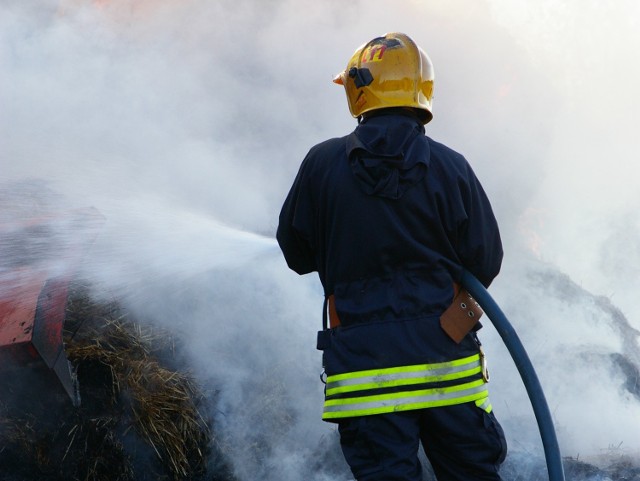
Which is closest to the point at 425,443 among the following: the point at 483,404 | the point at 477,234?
the point at 483,404

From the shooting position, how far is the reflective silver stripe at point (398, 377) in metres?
2.34

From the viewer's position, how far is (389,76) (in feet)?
8.61

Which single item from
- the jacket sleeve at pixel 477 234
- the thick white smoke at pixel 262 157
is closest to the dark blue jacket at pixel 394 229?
the jacket sleeve at pixel 477 234

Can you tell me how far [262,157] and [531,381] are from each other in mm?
3102

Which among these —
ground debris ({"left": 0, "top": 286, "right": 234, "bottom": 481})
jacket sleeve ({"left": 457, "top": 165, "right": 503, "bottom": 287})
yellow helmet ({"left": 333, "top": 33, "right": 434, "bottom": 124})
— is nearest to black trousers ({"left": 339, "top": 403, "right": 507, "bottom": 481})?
jacket sleeve ({"left": 457, "top": 165, "right": 503, "bottom": 287})

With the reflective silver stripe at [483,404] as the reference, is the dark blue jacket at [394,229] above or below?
above

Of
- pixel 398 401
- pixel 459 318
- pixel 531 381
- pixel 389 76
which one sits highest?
pixel 389 76

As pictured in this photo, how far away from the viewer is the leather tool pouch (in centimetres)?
240

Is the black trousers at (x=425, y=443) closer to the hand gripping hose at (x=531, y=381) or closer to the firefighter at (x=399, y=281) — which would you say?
the firefighter at (x=399, y=281)

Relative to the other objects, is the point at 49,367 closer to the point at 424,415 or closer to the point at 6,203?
the point at 6,203

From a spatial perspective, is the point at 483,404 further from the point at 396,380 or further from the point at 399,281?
the point at 399,281

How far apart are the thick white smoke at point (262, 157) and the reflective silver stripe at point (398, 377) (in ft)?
4.41

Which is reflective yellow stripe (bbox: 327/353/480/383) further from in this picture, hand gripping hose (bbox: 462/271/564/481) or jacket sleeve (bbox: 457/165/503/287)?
jacket sleeve (bbox: 457/165/503/287)

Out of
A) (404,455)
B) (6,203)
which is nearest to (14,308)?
(6,203)
